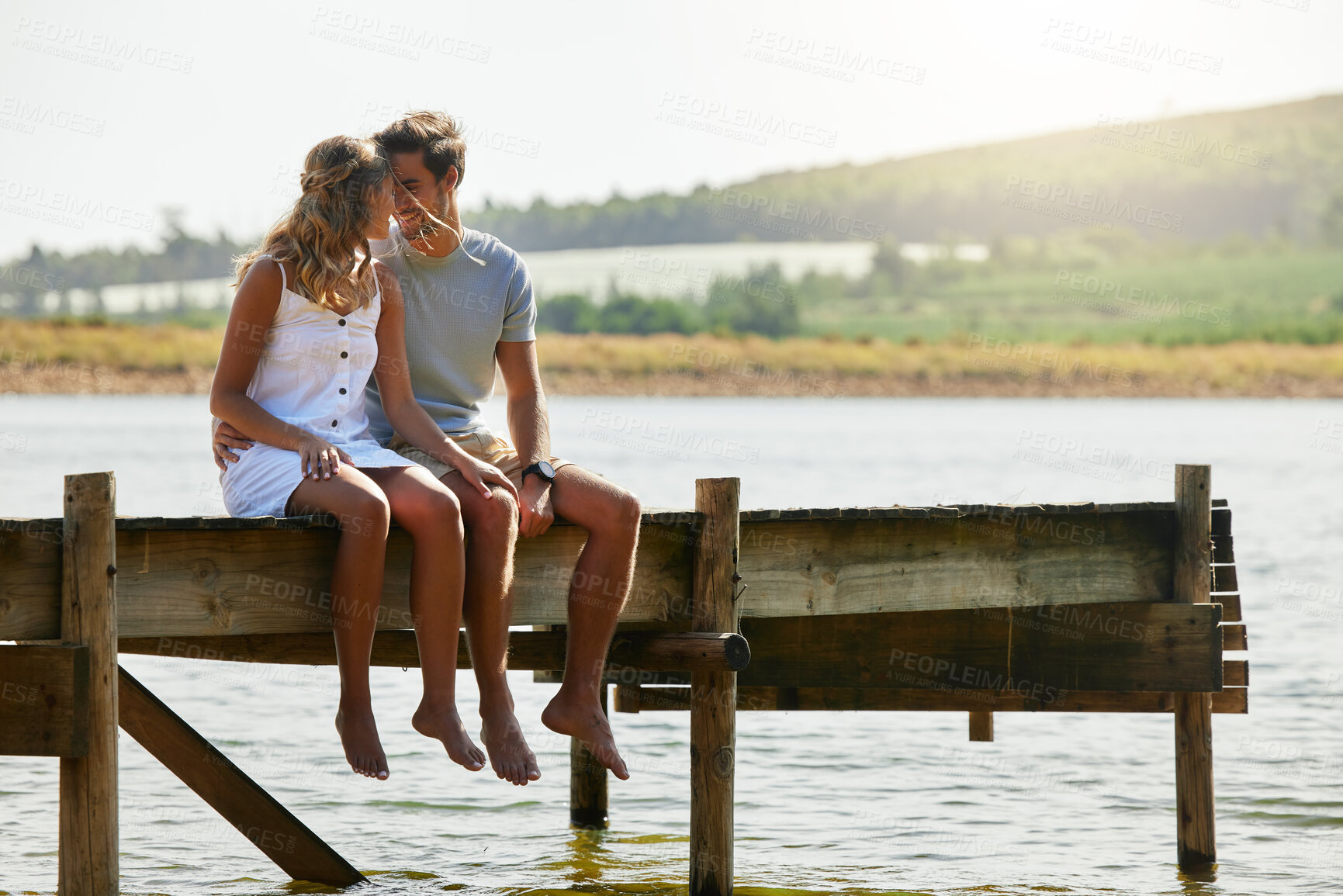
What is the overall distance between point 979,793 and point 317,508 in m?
5.06

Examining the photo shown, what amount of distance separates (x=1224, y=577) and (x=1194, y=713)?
1.90 ft

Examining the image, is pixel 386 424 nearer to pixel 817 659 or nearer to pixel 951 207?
pixel 817 659

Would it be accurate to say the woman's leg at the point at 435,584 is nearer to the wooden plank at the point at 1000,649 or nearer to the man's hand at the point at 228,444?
the man's hand at the point at 228,444

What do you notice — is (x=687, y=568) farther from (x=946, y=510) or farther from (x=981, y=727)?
(x=981, y=727)

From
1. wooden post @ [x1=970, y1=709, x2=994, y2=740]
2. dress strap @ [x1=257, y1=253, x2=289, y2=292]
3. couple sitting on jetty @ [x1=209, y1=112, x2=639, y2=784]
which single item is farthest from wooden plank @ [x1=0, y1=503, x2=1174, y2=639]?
wooden post @ [x1=970, y1=709, x2=994, y2=740]

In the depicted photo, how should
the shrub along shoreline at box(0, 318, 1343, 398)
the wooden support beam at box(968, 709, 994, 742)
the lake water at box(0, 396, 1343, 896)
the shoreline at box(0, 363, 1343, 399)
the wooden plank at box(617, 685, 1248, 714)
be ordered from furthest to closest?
the shrub along shoreline at box(0, 318, 1343, 398) < the shoreline at box(0, 363, 1343, 399) < the wooden support beam at box(968, 709, 994, 742) < the lake water at box(0, 396, 1343, 896) < the wooden plank at box(617, 685, 1248, 714)

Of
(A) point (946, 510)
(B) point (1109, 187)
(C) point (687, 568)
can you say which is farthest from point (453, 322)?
(B) point (1109, 187)

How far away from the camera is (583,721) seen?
4.59 m

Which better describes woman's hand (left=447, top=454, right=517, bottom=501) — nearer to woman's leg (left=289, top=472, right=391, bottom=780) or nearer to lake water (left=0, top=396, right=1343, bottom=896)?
woman's leg (left=289, top=472, right=391, bottom=780)

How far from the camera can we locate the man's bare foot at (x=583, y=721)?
459 cm

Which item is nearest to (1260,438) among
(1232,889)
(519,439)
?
(1232,889)

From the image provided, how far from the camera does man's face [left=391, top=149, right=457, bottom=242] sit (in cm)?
455

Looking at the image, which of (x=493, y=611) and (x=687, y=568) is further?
(x=687, y=568)

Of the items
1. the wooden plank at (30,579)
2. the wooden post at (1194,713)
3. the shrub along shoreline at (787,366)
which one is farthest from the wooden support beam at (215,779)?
the shrub along shoreline at (787,366)
